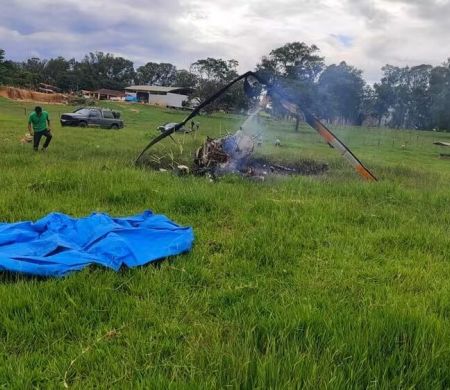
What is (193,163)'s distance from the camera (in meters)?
10.9

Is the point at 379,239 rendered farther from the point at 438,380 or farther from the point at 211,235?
the point at 438,380

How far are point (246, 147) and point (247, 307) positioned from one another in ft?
27.3

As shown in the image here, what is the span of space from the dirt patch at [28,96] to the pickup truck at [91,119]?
36118 millimetres

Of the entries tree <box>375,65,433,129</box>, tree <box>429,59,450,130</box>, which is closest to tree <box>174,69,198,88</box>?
tree <box>375,65,433,129</box>

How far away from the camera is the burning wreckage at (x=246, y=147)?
10.6 metres

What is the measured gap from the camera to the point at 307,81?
94.3ft

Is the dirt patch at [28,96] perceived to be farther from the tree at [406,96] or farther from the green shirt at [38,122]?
the green shirt at [38,122]

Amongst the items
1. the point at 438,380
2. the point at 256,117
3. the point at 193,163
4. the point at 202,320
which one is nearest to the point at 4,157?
the point at 193,163

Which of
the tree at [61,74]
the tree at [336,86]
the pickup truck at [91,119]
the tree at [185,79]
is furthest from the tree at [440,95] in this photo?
the tree at [61,74]

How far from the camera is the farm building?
8969cm

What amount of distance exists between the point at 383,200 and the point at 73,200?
5.25 m

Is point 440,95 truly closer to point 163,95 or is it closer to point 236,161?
point 236,161

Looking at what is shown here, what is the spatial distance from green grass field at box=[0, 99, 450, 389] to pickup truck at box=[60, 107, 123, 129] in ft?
75.5

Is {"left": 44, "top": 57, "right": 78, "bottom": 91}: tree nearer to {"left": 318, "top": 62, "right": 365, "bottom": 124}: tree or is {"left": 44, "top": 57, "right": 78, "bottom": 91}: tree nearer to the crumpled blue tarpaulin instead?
{"left": 318, "top": 62, "right": 365, "bottom": 124}: tree
